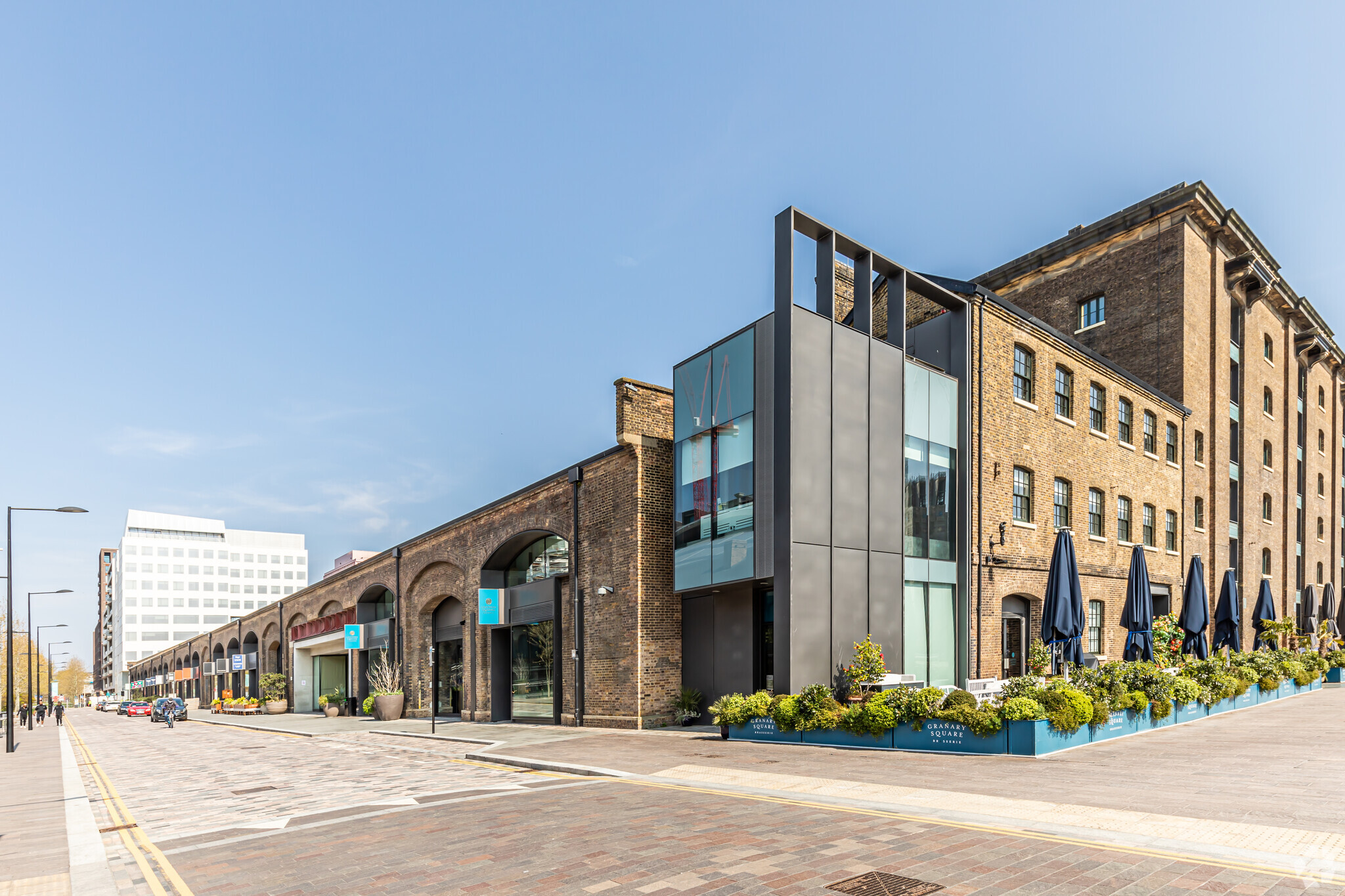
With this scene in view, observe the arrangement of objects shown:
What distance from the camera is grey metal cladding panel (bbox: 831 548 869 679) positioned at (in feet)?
59.7

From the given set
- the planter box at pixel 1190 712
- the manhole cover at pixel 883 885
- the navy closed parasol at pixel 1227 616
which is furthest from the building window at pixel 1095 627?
the manhole cover at pixel 883 885

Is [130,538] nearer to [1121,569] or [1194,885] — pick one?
[1121,569]

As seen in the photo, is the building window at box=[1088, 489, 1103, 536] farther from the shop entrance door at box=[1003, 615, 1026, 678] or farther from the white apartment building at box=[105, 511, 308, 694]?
the white apartment building at box=[105, 511, 308, 694]

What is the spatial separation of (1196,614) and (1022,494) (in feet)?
20.4

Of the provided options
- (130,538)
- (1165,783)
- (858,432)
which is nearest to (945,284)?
(858,432)

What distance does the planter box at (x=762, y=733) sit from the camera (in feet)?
54.5

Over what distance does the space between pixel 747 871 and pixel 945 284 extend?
18462 mm

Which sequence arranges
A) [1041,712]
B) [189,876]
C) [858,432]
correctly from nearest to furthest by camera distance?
[189,876], [1041,712], [858,432]

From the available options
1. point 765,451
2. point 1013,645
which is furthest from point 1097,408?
point 765,451

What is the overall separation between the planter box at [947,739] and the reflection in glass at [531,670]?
43.6ft

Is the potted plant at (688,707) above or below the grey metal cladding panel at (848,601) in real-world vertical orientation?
below

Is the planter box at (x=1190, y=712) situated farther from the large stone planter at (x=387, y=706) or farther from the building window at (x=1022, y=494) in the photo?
the large stone planter at (x=387, y=706)

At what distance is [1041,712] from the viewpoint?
1334 centimetres

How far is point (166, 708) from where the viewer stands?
145ft
